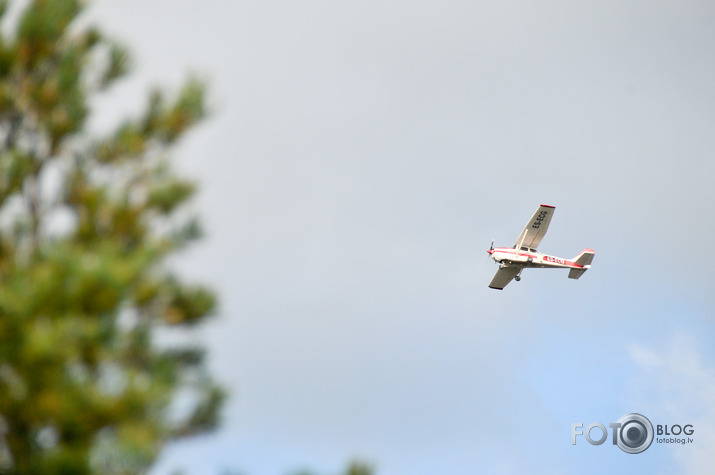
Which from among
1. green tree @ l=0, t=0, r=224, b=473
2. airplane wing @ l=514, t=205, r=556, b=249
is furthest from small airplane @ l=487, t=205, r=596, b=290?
green tree @ l=0, t=0, r=224, b=473

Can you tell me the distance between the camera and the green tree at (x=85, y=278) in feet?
28.3

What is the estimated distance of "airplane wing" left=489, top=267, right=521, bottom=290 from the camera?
1725 inches

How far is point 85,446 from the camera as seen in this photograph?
8820mm

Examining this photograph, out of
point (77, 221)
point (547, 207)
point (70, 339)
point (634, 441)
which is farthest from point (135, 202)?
point (547, 207)

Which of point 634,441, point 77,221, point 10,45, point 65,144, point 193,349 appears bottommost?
point 193,349

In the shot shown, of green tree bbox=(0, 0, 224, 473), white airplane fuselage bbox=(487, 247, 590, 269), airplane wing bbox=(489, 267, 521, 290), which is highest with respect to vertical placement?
airplane wing bbox=(489, 267, 521, 290)

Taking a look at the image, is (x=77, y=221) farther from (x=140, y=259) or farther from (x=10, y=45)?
(x=10, y=45)

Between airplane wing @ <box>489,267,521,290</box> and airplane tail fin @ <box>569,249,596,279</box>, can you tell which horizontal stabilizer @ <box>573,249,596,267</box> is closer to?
airplane tail fin @ <box>569,249,596,279</box>

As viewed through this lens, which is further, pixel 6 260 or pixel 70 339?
pixel 6 260

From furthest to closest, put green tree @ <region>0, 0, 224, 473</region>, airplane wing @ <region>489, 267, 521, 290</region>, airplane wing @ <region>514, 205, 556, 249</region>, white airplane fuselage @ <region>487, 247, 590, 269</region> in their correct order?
airplane wing @ <region>489, 267, 521, 290</region>, white airplane fuselage @ <region>487, 247, 590, 269</region>, airplane wing @ <region>514, 205, 556, 249</region>, green tree @ <region>0, 0, 224, 473</region>

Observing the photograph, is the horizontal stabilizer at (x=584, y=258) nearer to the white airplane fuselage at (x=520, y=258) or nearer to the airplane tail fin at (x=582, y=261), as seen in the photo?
the airplane tail fin at (x=582, y=261)

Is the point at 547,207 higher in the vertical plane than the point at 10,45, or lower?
higher

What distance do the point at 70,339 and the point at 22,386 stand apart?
0.84m

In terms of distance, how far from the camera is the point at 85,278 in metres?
8.91
